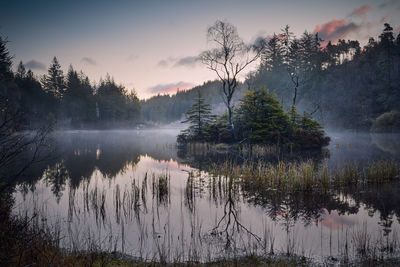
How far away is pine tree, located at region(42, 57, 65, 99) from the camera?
85438mm

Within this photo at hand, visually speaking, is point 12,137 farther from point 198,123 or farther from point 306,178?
point 198,123

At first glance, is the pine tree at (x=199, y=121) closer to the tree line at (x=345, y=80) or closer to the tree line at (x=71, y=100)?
the tree line at (x=345, y=80)

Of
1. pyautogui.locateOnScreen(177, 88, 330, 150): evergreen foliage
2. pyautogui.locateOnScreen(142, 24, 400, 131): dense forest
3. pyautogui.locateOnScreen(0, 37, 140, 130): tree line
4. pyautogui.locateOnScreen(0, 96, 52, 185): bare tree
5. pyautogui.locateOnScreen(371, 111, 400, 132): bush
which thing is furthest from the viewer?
pyautogui.locateOnScreen(0, 37, 140, 130): tree line

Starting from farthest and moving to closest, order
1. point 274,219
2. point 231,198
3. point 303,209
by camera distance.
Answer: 1. point 231,198
2. point 303,209
3. point 274,219

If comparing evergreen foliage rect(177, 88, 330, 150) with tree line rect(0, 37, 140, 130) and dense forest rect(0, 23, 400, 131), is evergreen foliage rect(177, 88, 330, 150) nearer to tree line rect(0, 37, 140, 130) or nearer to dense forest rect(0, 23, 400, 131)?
dense forest rect(0, 23, 400, 131)

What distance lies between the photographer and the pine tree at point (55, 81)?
8544 centimetres

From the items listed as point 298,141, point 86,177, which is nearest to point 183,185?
point 86,177

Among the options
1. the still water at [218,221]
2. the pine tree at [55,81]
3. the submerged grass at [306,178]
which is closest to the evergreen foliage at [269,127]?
the submerged grass at [306,178]

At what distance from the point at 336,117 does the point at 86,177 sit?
81.1 meters

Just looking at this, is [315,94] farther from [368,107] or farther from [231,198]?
[231,198]

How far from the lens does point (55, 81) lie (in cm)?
8638

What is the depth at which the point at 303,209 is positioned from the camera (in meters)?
8.71

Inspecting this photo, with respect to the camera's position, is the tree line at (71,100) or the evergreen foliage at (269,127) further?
the tree line at (71,100)

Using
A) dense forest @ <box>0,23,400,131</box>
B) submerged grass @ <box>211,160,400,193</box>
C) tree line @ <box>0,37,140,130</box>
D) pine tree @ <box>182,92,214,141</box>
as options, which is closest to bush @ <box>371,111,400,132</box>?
dense forest @ <box>0,23,400,131</box>
